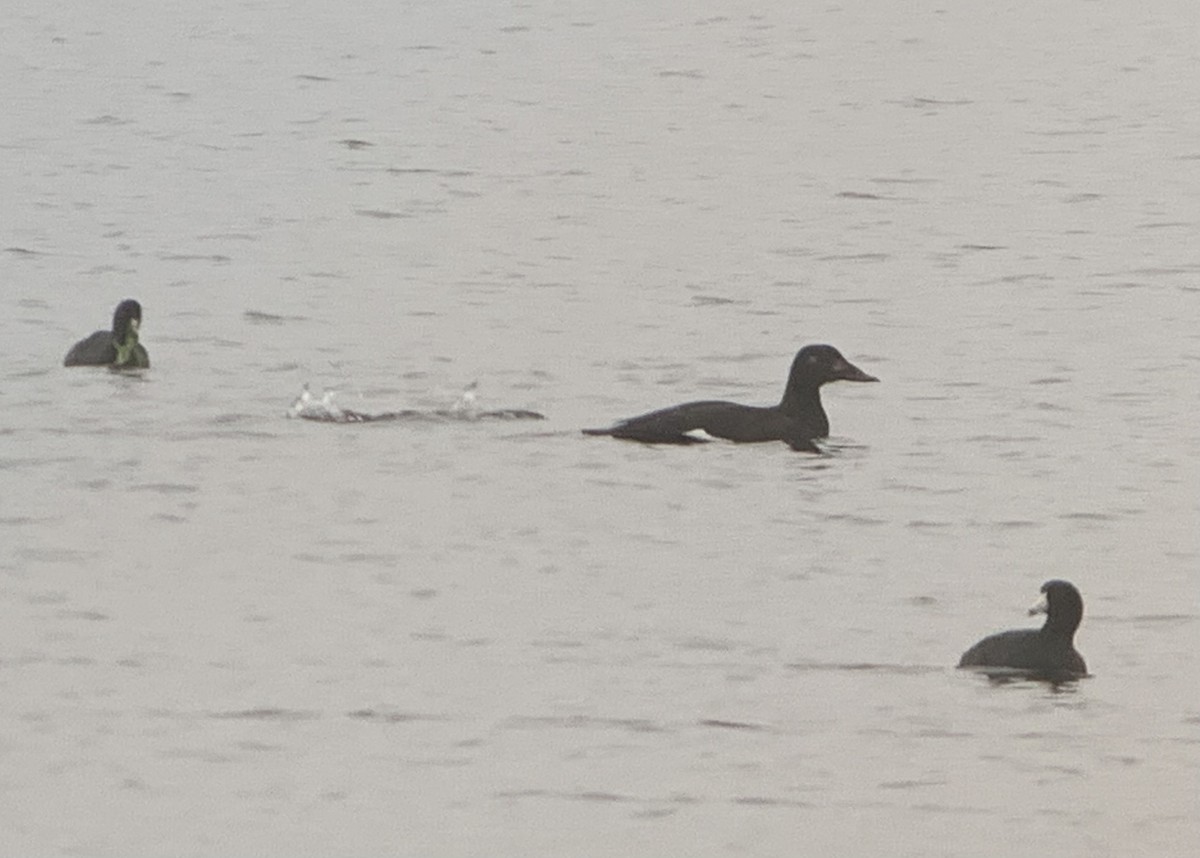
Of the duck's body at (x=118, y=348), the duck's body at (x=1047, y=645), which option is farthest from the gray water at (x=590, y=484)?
the duck's body at (x=118, y=348)

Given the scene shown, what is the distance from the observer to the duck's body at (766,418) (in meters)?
21.5

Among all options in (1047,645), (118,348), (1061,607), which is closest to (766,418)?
(118,348)

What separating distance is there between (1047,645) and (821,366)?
7.50 meters

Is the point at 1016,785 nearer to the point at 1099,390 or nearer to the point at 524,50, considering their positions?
the point at 1099,390

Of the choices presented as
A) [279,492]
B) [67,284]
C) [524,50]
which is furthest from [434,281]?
[524,50]

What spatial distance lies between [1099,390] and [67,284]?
9489mm

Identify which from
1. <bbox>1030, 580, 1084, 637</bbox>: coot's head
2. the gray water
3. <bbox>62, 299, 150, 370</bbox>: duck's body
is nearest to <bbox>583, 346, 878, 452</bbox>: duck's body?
the gray water

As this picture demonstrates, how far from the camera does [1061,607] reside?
1563 centimetres

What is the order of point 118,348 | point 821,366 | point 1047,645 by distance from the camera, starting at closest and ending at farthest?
1. point 1047,645
2. point 821,366
3. point 118,348

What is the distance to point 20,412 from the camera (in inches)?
886

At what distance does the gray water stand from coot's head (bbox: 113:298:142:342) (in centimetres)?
38

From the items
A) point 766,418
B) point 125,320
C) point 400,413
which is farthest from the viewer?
point 125,320

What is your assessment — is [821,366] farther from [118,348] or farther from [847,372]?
[118,348]

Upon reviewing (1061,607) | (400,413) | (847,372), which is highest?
(1061,607)
